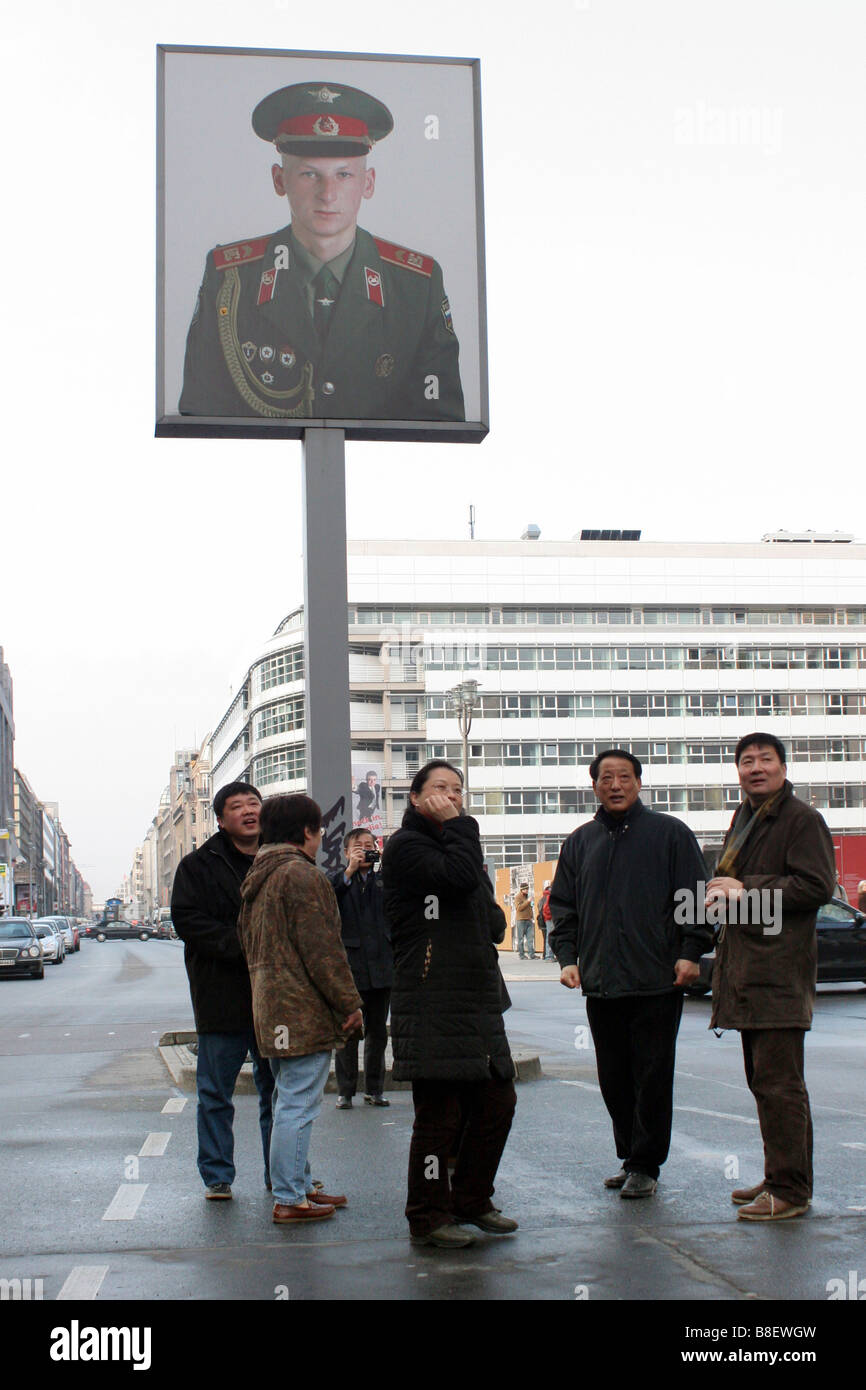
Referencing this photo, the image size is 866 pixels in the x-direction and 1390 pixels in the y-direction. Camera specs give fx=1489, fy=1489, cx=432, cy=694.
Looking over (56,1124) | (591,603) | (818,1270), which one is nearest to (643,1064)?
(818,1270)

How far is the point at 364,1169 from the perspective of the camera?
739 cm

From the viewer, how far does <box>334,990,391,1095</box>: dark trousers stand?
980 cm

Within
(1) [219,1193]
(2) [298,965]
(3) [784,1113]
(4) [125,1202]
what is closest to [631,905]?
(3) [784,1113]

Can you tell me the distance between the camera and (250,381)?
1198 cm

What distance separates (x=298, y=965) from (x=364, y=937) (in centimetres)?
367

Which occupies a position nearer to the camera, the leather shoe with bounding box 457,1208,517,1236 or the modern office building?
the leather shoe with bounding box 457,1208,517,1236

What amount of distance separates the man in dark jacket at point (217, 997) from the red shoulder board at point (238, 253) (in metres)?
6.76

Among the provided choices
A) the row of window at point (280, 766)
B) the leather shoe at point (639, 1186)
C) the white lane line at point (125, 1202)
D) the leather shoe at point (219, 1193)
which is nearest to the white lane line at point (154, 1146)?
the white lane line at point (125, 1202)

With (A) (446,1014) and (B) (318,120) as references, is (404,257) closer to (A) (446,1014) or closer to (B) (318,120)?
(B) (318,120)

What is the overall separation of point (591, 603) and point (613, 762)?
8158 cm

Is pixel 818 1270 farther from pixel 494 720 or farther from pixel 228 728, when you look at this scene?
pixel 228 728

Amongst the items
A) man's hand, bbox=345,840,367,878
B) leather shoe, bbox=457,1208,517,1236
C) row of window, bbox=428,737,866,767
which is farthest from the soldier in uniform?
row of window, bbox=428,737,866,767

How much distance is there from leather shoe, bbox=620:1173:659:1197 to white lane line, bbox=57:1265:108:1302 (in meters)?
2.24

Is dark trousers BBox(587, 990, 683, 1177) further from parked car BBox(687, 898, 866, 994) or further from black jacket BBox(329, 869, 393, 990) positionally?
parked car BBox(687, 898, 866, 994)
